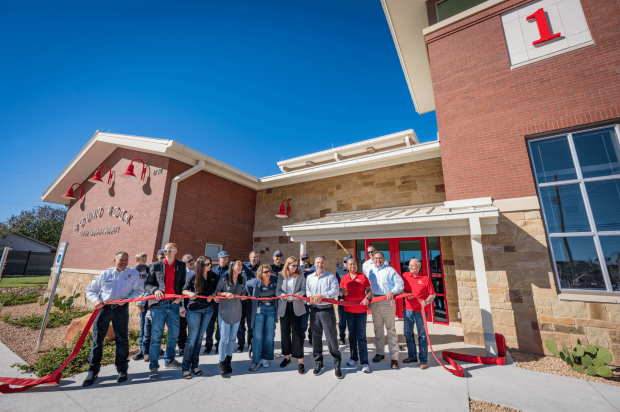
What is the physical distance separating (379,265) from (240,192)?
8153 mm

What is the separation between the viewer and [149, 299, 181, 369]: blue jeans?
385 centimetres

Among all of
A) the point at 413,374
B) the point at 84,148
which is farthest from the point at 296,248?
the point at 84,148

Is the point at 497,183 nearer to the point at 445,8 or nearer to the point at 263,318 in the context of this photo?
the point at 445,8

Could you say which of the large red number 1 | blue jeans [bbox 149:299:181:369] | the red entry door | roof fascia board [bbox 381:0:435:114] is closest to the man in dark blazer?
blue jeans [bbox 149:299:181:369]

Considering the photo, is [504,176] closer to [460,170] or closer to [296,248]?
[460,170]

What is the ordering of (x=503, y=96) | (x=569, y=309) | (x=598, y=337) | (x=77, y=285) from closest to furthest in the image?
1. (x=598, y=337)
2. (x=569, y=309)
3. (x=503, y=96)
4. (x=77, y=285)

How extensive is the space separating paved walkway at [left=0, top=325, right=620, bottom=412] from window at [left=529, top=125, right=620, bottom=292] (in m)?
2.16

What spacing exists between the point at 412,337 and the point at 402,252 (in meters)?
3.89

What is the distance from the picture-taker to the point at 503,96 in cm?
604

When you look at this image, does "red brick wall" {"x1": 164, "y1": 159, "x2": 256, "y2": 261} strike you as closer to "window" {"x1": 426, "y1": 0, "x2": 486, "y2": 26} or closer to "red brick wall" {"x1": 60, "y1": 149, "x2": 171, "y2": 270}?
"red brick wall" {"x1": 60, "y1": 149, "x2": 171, "y2": 270}

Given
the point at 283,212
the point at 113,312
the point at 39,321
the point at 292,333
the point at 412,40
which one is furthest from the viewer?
the point at 283,212

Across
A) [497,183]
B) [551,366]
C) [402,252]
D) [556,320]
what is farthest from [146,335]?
[497,183]

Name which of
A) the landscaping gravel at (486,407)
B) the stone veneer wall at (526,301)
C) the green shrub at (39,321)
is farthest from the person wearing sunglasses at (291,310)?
the green shrub at (39,321)

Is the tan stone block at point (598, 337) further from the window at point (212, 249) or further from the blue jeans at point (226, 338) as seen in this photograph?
the window at point (212, 249)
